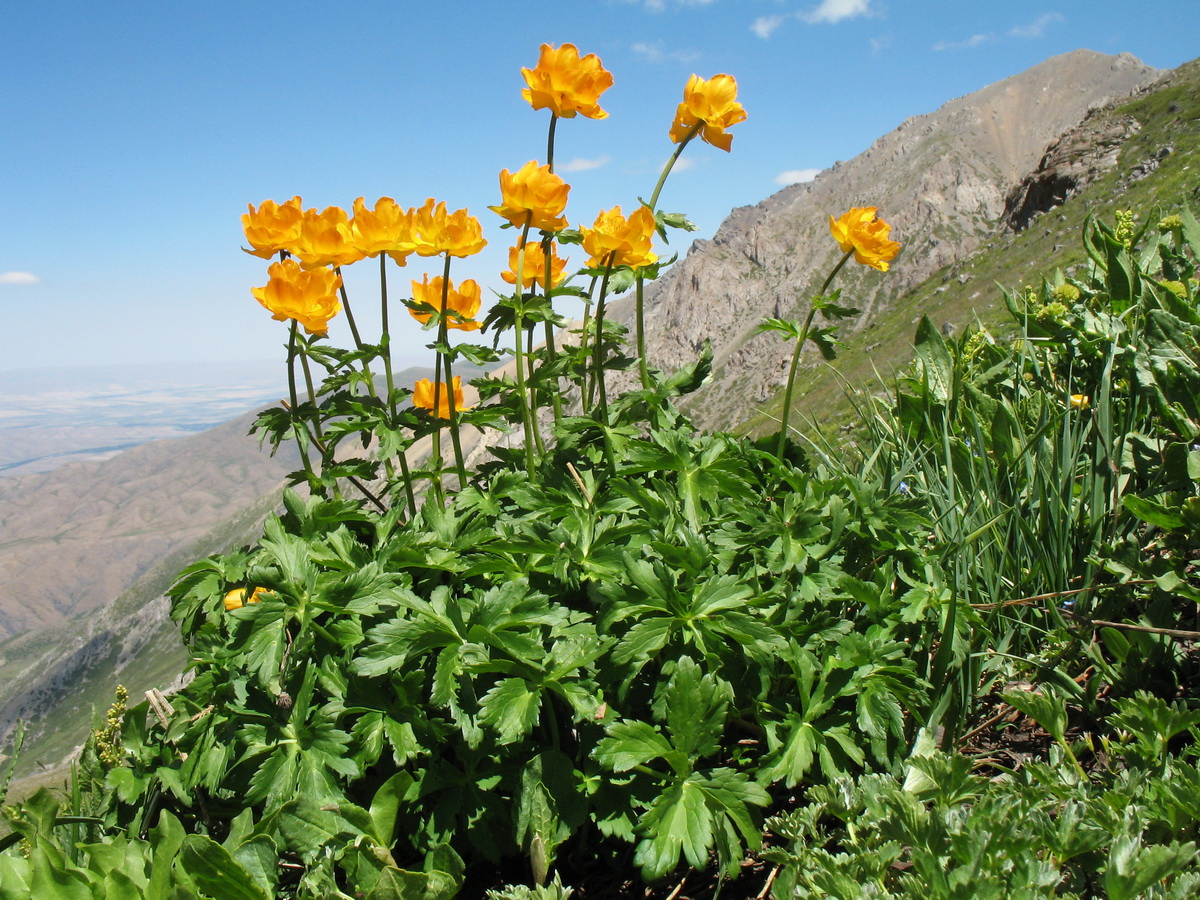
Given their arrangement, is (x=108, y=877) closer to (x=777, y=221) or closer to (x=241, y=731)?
(x=241, y=731)

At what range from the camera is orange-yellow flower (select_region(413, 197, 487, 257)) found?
7.57 ft

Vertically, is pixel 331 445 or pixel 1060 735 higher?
pixel 331 445

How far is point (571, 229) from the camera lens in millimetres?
2510

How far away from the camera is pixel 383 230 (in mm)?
2297

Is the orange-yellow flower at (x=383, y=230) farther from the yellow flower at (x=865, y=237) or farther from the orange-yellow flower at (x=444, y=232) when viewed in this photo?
the yellow flower at (x=865, y=237)

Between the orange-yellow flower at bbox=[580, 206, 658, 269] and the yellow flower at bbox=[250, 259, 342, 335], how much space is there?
847 mm

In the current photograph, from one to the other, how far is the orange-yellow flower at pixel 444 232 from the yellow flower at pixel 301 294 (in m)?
0.33

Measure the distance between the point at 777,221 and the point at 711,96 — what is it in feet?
635

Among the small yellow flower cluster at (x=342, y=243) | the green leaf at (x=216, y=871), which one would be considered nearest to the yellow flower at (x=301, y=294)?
the small yellow flower cluster at (x=342, y=243)

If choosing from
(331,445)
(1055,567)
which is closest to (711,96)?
(331,445)

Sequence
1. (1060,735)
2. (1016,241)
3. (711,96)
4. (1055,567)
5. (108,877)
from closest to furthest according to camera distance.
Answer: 1. (108,877)
2. (1060,735)
3. (1055,567)
4. (711,96)
5. (1016,241)

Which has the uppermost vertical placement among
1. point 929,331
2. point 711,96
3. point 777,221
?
point 777,221

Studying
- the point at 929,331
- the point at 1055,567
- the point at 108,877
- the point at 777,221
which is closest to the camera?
the point at 108,877

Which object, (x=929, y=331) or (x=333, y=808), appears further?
(x=929, y=331)
